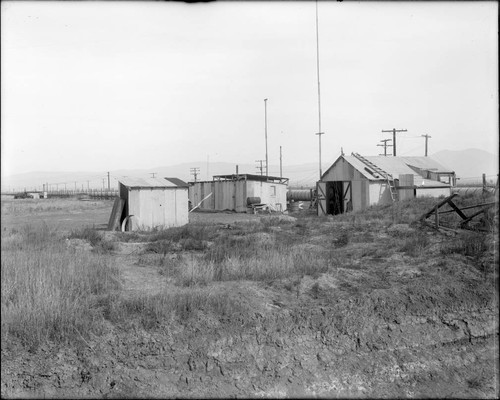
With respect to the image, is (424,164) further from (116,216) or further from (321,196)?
(116,216)

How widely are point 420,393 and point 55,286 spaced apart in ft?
16.1

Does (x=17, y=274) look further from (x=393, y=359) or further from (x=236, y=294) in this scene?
(x=393, y=359)

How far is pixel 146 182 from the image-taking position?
58.6 feet

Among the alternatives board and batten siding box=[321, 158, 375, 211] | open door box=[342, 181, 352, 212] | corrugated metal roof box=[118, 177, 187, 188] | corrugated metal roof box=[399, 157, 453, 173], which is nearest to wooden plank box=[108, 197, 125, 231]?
corrugated metal roof box=[118, 177, 187, 188]

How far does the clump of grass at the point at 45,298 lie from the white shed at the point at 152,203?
10591 mm

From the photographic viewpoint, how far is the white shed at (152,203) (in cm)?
1708

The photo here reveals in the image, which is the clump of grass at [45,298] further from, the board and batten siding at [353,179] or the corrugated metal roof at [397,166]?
the corrugated metal roof at [397,166]

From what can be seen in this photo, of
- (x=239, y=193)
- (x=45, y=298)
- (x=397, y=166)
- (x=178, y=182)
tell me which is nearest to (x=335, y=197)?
(x=397, y=166)

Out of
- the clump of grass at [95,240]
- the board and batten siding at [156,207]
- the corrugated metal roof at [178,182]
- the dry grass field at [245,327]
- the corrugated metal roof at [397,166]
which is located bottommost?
the dry grass field at [245,327]

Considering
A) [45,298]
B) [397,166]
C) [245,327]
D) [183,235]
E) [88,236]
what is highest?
[397,166]

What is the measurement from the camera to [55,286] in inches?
222

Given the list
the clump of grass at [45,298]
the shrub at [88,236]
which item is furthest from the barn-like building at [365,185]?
the clump of grass at [45,298]

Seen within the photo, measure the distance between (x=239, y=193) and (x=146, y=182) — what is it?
52.3ft

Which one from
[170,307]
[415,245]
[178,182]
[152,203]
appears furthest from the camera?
[178,182]
